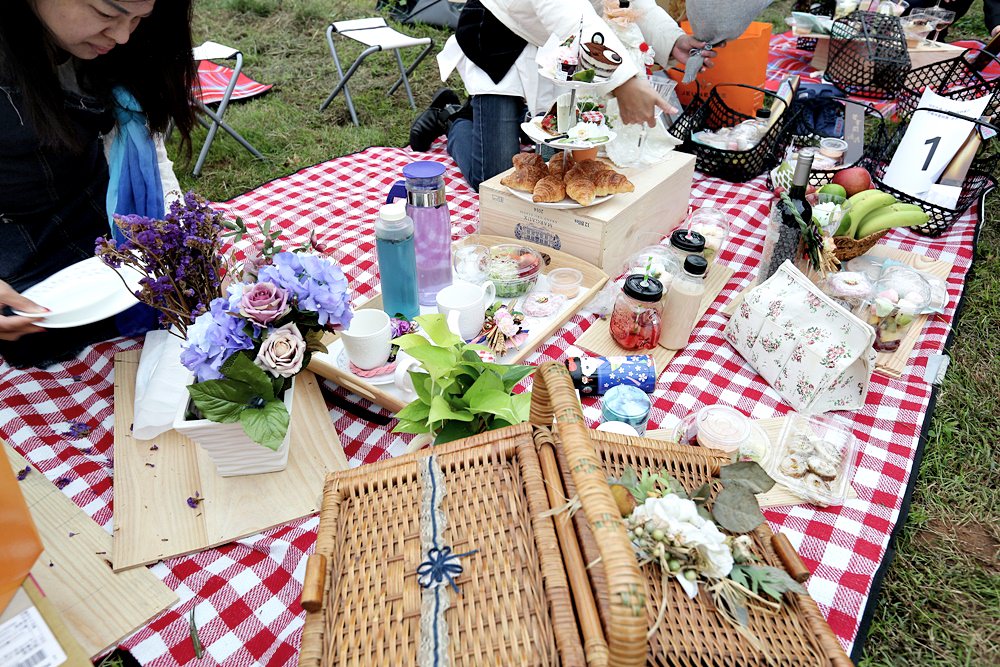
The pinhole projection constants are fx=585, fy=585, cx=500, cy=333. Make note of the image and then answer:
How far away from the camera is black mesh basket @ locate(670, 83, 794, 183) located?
245 centimetres

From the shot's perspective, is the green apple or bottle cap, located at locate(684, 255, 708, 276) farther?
the green apple

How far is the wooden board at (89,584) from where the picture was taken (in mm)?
999

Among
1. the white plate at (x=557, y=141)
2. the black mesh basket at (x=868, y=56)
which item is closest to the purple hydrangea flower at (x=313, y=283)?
the white plate at (x=557, y=141)

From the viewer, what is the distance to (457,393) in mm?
1111

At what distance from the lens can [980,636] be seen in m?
1.14

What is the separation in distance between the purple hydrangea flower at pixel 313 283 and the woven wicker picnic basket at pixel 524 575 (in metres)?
0.31

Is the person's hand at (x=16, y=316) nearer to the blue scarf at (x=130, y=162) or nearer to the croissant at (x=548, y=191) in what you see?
the blue scarf at (x=130, y=162)

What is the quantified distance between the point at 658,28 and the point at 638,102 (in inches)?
35.0

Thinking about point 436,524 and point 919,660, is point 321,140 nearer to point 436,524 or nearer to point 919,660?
point 436,524

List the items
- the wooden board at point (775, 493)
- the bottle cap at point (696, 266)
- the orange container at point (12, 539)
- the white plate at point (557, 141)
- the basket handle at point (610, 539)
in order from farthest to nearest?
the white plate at point (557, 141) → the bottle cap at point (696, 266) → the wooden board at point (775, 493) → the orange container at point (12, 539) → the basket handle at point (610, 539)

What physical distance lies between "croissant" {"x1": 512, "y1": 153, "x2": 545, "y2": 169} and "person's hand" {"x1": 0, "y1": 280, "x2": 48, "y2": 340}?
1.34m

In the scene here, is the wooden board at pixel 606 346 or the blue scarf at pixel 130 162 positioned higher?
the blue scarf at pixel 130 162

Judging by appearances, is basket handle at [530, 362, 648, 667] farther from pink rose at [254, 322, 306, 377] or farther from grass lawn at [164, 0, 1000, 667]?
grass lawn at [164, 0, 1000, 667]

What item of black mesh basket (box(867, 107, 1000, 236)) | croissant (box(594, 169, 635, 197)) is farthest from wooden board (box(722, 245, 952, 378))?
croissant (box(594, 169, 635, 197))
